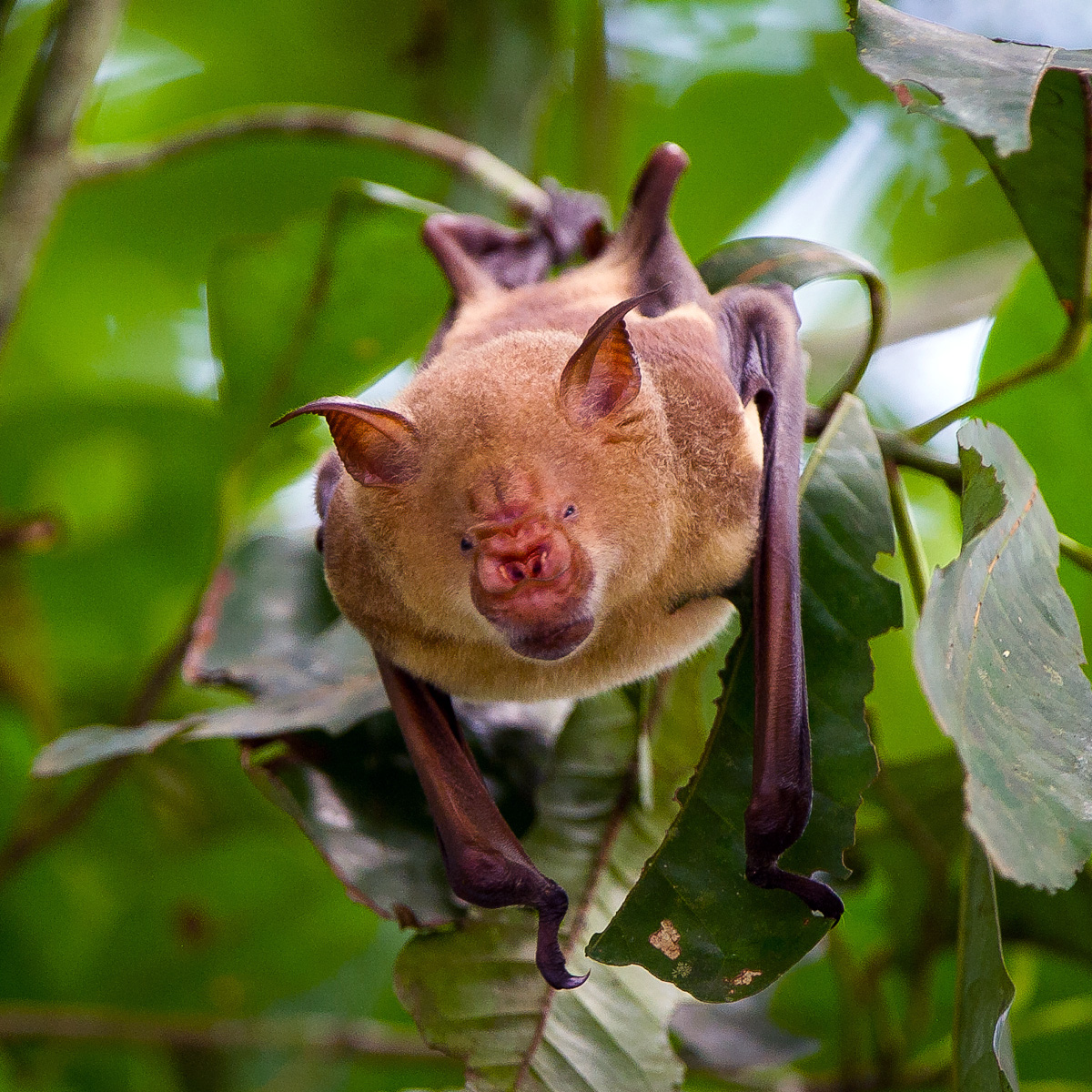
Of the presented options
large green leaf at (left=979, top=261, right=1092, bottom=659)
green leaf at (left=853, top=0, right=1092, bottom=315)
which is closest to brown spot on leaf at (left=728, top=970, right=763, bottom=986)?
green leaf at (left=853, top=0, right=1092, bottom=315)

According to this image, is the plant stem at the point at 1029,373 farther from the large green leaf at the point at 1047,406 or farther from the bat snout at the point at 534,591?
the bat snout at the point at 534,591

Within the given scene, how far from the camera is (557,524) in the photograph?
1865 millimetres

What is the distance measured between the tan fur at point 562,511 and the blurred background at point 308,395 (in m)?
0.96

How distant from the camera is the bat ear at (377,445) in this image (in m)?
1.92

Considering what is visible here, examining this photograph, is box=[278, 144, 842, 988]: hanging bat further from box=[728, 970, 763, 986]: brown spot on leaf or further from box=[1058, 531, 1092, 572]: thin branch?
box=[1058, 531, 1092, 572]: thin branch

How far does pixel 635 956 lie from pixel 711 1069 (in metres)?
1.62

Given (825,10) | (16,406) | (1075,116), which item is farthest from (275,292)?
(825,10)

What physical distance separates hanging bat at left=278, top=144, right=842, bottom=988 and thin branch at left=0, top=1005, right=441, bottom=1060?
1.49m

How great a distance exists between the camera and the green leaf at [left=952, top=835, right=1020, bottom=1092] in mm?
1581

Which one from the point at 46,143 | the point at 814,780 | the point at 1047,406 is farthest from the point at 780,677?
the point at 46,143

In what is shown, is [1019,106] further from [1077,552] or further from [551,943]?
[551,943]

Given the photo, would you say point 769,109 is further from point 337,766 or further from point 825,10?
point 337,766

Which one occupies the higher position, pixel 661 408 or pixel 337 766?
pixel 661 408

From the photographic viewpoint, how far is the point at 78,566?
4.02 m
